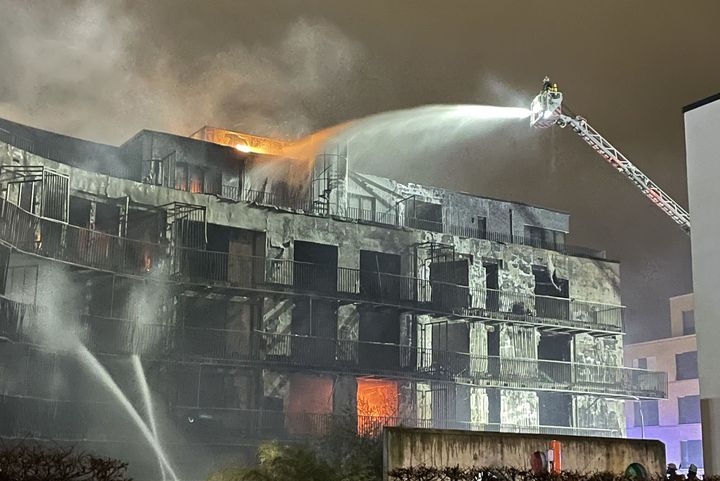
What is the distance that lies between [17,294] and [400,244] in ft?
67.6

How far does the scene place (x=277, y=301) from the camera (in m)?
47.0

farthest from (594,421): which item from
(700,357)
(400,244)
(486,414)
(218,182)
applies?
(700,357)

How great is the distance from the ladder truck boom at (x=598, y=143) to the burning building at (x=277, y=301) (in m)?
8.81

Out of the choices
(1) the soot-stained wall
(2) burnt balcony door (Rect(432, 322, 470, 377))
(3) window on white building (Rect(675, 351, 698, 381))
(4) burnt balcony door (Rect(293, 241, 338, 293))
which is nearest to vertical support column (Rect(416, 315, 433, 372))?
(1) the soot-stained wall

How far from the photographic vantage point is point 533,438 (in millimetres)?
23000

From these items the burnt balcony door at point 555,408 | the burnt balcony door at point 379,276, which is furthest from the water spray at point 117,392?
the burnt balcony door at point 555,408

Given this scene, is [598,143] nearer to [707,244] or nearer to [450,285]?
[450,285]

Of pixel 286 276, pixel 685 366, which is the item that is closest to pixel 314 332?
pixel 286 276

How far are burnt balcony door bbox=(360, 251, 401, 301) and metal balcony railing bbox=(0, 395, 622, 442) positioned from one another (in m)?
6.44

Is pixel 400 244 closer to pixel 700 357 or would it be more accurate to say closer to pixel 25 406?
pixel 25 406

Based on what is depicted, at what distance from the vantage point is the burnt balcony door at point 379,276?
163 feet

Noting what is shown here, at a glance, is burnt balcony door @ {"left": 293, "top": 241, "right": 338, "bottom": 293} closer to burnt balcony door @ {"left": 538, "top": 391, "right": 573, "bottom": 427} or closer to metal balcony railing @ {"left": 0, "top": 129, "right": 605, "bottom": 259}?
metal balcony railing @ {"left": 0, "top": 129, "right": 605, "bottom": 259}

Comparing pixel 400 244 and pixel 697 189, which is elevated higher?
pixel 400 244

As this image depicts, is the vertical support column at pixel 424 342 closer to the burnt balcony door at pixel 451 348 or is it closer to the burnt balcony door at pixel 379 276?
the burnt balcony door at pixel 451 348
